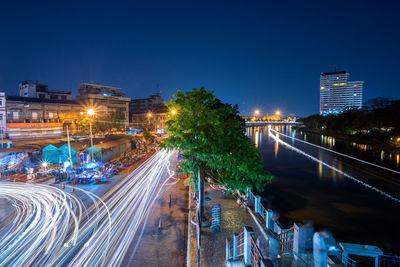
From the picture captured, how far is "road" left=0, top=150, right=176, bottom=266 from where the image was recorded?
859 centimetres

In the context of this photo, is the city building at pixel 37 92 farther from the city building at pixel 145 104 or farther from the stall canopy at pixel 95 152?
the stall canopy at pixel 95 152

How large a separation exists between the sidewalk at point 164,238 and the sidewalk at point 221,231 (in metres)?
0.61

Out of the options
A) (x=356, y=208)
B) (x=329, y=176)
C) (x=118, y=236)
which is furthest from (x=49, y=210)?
(x=329, y=176)

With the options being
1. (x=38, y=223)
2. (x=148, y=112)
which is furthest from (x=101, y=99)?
(x=38, y=223)

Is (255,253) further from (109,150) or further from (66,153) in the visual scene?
(109,150)

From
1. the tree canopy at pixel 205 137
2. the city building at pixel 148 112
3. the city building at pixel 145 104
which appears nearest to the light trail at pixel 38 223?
the tree canopy at pixel 205 137

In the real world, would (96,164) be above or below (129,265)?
above

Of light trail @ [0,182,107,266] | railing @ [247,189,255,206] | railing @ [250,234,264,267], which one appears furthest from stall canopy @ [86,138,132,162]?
railing @ [250,234,264,267]

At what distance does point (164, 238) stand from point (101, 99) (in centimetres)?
6831

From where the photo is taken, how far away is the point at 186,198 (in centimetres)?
1552

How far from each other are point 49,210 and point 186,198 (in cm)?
864

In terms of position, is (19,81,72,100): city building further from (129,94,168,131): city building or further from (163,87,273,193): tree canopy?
(163,87,273,193): tree canopy

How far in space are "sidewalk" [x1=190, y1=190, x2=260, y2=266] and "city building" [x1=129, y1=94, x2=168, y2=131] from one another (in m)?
Answer: 62.5

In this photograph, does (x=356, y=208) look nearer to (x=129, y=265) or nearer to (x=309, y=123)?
(x=129, y=265)
